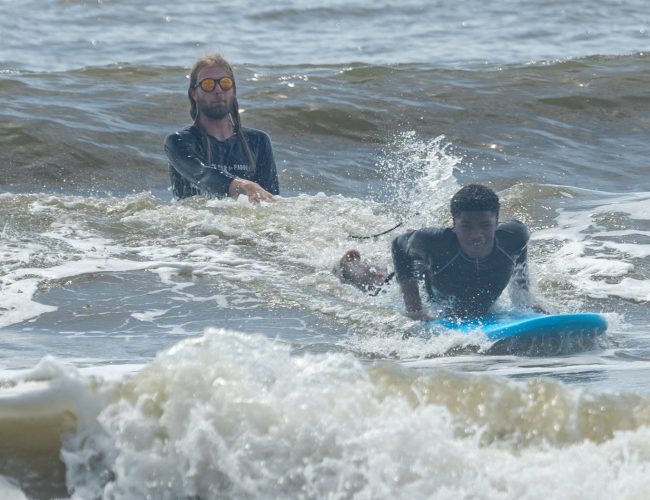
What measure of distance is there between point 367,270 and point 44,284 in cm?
209

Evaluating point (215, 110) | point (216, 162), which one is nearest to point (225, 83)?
point (215, 110)

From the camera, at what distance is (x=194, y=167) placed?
962 cm

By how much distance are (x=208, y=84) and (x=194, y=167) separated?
0.63 metres

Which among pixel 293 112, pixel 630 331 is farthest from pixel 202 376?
pixel 293 112

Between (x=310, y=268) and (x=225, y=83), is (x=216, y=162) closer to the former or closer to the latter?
(x=225, y=83)

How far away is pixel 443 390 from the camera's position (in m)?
5.23

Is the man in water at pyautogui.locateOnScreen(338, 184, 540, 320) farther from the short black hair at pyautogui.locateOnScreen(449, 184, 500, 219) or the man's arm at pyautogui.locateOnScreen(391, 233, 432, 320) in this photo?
the short black hair at pyautogui.locateOnScreen(449, 184, 500, 219)

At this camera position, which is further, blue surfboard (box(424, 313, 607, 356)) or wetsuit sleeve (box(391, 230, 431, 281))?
wetsuit sleeve (box(391, 230, 431, 281))

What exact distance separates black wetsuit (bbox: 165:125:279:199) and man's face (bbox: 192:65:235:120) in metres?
0.19

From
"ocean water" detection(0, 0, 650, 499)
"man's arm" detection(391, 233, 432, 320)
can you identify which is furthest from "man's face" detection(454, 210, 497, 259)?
"ocean water" detection(0, 0, 650, 499)

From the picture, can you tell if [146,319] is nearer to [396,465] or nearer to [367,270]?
[367,270]

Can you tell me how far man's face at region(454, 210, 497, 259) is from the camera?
7.08 meters

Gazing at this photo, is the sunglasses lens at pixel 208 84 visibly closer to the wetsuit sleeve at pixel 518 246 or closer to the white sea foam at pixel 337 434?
the wetsuit sleeve at pixel 518 246

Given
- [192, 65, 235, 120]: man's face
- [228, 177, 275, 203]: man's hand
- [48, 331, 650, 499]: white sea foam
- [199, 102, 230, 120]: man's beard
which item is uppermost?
[192, 65, 235, 120]: man's face
